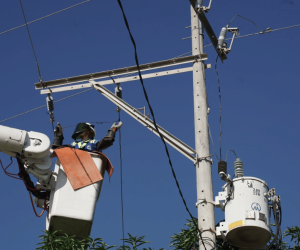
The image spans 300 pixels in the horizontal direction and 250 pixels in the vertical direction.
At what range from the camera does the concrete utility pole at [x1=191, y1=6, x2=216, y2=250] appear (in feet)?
33.5

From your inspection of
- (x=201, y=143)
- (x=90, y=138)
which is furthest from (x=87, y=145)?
(x=201, y=143)

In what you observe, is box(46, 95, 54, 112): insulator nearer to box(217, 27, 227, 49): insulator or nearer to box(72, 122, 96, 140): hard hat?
box(72, 122, 96, 140): hard hat

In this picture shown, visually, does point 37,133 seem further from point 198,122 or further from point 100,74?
point 198,122

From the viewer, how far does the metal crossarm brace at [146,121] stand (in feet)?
36.1

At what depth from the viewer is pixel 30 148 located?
11797 millimetres

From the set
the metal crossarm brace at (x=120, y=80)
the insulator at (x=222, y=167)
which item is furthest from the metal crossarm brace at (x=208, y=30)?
the insulator at (x=222, y=167)

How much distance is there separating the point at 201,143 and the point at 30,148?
3.21m

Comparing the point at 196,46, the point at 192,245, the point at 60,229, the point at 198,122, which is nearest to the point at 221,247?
the point at 192,245

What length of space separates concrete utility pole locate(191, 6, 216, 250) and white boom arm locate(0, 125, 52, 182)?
9.51 feet

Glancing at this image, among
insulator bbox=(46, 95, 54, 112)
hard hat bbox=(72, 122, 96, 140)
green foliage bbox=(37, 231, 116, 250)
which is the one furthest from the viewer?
hard hat bbox=(72, 122, 96, 140)

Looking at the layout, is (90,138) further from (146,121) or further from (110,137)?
(146,121)

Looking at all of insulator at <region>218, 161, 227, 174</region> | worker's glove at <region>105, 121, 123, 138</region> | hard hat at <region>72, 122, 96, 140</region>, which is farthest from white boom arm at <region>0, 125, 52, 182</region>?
insulator at <region>218, 161, 227, 174</region>

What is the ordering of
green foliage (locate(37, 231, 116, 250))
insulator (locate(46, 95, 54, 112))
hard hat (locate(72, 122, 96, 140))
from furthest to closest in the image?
hard hat (locate(72, 122, 96, 140)), insulator (locate(46, 95, 54, 112)), green foliage (locate(37, 231, 116, 250))

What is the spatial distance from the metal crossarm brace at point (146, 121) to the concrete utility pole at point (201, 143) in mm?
210
